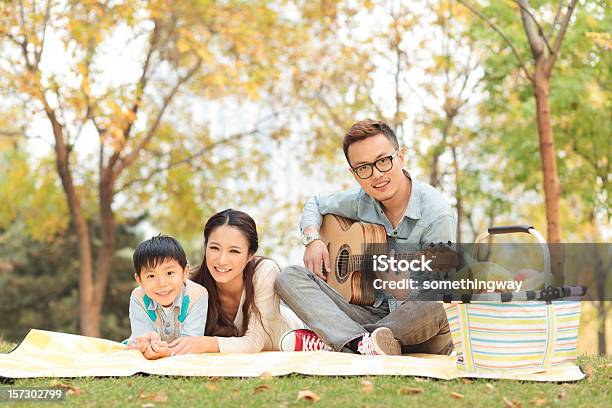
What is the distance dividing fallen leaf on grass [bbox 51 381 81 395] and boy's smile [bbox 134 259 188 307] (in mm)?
879

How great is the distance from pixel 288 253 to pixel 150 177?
2.96 metres

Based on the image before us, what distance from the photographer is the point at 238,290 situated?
14.3 ft

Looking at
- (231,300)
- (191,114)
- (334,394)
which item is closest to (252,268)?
(231,300)

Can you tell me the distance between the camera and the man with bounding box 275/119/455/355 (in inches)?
159

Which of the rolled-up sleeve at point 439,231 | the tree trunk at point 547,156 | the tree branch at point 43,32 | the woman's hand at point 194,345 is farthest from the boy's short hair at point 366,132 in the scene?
the tree branch at point 43,32

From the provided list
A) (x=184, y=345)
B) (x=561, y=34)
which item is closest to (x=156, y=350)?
(x=184, y=345)

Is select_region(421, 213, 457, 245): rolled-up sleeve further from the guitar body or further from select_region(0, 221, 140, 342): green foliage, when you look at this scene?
select_region(0, 221, 140, 342): green foliage

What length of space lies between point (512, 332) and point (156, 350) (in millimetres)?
1687

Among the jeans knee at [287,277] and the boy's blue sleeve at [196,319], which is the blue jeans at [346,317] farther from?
the boy's blue sleeve at [196,319]

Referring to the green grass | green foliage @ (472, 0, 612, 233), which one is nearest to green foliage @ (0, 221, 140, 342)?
green foliage @ (472, 0, 612, 233)

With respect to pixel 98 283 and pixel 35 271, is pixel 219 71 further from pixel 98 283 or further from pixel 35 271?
pixel 35 271

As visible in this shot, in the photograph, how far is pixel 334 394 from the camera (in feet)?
9.81

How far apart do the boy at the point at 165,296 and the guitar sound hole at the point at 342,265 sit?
2.50ft

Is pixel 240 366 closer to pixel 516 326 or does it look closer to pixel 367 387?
pixel 367 387
